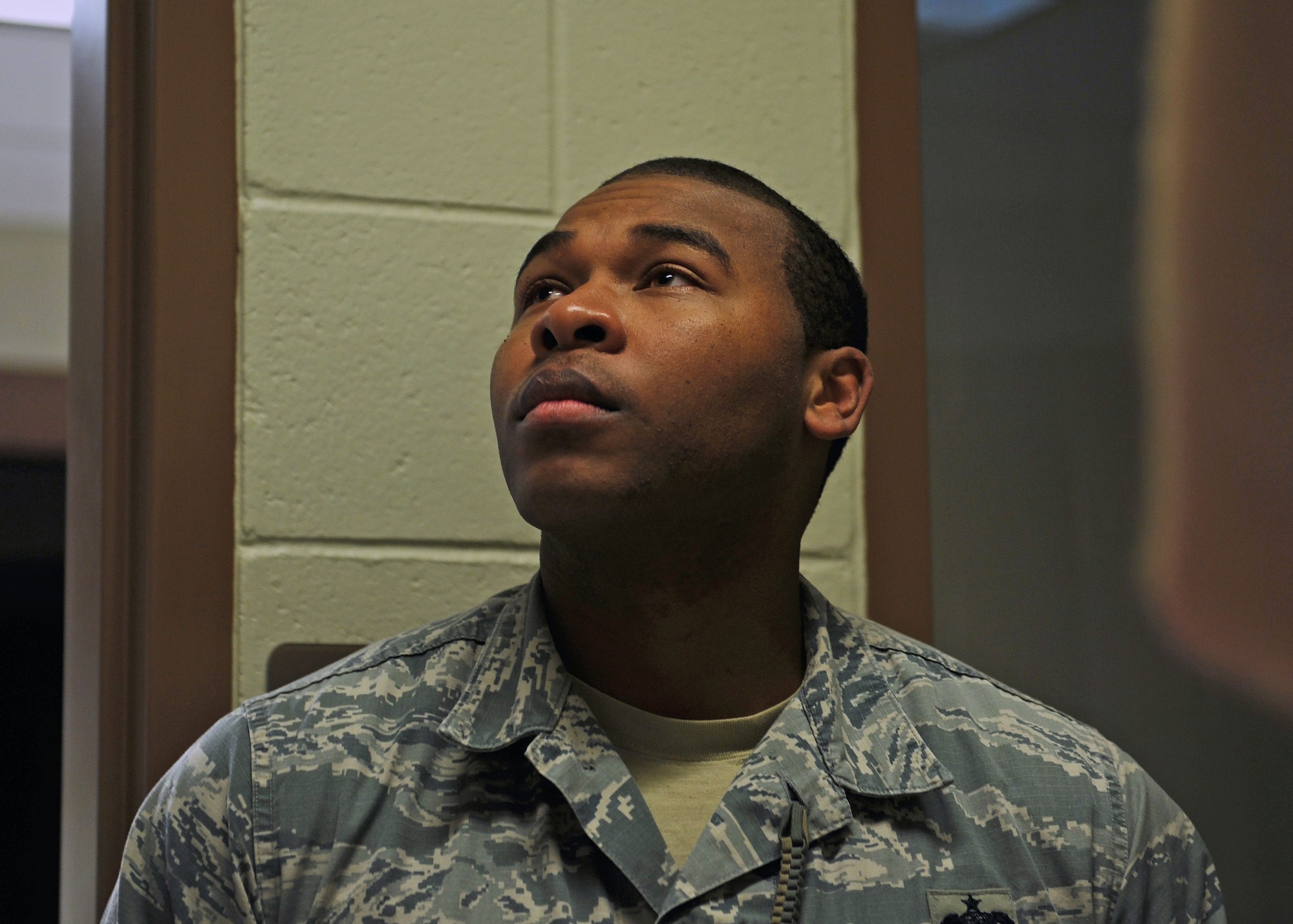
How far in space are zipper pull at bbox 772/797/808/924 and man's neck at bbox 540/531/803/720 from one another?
164 millimetres

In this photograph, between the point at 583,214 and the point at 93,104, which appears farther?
the point at 93,104

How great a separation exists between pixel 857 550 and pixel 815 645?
402mm

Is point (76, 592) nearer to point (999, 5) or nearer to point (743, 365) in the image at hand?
point (743, 365)

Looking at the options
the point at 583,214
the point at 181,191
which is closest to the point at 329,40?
the point at 181,191

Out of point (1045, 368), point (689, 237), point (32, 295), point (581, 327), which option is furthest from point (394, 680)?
point (32, 295)

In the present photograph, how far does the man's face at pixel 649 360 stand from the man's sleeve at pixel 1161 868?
1.49 feet

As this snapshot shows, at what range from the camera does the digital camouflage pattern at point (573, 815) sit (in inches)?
43.0

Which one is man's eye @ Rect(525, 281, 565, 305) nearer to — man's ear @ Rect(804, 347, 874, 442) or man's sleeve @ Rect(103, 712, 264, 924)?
man's ear @ Rect(804, 347, 874, 442)

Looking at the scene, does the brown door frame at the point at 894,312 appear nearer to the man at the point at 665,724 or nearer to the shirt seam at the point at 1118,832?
the man at the point at 665,724

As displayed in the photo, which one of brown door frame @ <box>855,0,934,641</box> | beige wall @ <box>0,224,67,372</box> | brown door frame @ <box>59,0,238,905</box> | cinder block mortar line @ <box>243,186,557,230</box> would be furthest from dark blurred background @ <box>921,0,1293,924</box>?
beige wall @ <box>0,224,67,372</box>

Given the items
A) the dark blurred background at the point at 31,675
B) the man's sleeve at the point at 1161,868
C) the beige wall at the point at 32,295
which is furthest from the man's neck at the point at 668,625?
the dark blurred background at the point at 31,675

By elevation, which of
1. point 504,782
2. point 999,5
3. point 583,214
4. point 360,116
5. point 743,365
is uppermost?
point 999,5

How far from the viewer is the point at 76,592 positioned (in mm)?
1493

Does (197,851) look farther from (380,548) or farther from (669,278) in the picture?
(669,278)
